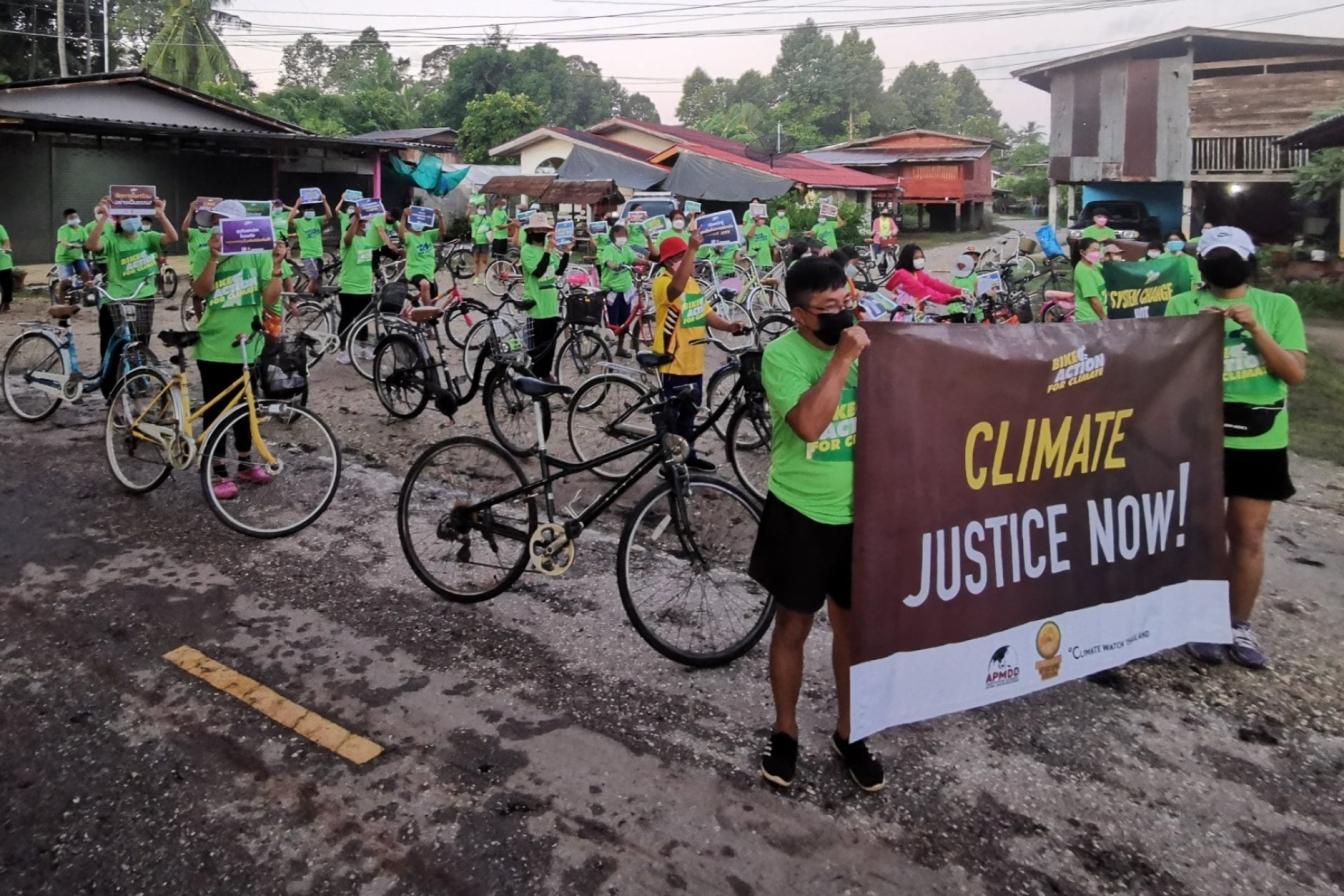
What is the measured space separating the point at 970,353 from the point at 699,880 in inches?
74.0

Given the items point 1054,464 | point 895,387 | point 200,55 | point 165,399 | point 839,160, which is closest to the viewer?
point 895,387

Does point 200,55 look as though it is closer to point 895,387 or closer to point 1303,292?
point 1303,292

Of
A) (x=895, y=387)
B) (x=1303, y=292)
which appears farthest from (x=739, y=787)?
(x=1303, y=292)

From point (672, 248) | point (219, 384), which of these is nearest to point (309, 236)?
point (219, 384)

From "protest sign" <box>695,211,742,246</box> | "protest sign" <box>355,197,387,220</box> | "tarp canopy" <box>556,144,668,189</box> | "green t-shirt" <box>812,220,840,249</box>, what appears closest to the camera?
"protest sign" <box>695,211,742,246</box>

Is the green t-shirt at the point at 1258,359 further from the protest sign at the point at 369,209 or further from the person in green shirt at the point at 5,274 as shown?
the person in green shirt at the point at 5,274

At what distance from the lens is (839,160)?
4816 centimetres

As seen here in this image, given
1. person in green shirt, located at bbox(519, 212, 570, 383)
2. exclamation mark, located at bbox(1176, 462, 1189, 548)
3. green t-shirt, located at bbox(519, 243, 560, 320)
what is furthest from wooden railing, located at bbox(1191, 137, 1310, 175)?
exclamation mark, located at bbox(1176, 462, 1189, 548)

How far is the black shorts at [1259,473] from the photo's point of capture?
13.6 feet

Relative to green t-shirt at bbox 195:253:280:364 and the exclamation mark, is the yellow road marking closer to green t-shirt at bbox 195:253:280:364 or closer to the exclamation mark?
green t-shirt at bbox 195:253:280:364

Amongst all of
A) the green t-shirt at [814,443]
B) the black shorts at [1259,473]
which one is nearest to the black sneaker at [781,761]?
the green t-shirt at [814,443]

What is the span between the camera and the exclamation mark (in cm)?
387

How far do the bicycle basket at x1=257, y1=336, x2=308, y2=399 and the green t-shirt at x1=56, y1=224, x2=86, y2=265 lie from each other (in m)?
10.3

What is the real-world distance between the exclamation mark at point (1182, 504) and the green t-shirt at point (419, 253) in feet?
30.5
